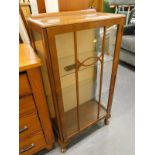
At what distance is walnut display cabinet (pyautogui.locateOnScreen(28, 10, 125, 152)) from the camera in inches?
26.8

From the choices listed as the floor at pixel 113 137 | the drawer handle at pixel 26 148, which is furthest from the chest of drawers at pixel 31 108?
the floor at pixel 113 137

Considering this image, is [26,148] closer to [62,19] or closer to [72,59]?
[72,59]

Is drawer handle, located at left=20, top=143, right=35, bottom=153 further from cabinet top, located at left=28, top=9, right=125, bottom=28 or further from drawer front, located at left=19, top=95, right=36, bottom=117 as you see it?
cabinet top, located at left=28, top=9, right=125, bottom=28

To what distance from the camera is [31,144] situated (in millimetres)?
954

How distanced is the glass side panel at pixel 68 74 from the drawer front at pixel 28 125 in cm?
27

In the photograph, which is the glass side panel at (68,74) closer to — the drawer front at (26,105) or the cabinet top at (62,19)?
the cabinet top at (62,19)

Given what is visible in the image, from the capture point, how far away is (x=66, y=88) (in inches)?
40.4

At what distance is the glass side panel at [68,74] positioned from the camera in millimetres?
828

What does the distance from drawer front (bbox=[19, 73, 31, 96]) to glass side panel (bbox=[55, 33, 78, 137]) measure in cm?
23

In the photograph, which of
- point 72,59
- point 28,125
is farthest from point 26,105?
point 72,59

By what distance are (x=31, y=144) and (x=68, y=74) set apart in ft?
1.89
